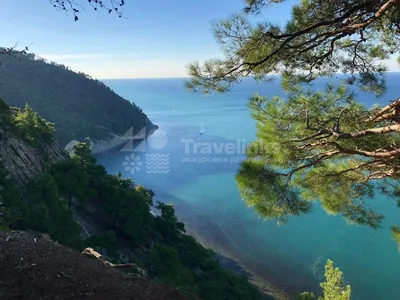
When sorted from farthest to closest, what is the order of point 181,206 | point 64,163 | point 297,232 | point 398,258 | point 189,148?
point 189,148 < point 181,206 < point 297,232 < point 398,258 < point 64,163

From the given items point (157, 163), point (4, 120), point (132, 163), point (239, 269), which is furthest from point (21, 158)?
point (132, 163)

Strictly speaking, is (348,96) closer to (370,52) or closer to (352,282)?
(370,52)

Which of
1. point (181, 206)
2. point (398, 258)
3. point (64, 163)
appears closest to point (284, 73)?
point (64, 163)

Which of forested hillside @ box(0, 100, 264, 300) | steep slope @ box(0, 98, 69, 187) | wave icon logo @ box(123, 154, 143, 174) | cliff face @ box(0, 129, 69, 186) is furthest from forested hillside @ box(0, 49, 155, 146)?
cliff face @ box(0, 129, 69, 186)

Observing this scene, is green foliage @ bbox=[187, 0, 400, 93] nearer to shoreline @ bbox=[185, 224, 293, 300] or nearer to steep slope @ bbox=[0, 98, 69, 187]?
steep slope @ bbox=[0, 98, 69, 187]

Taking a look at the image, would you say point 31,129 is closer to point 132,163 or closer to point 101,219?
point 101,219

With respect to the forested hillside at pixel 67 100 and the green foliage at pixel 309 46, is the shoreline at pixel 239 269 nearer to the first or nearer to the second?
the green foliage at pixel 309 46
